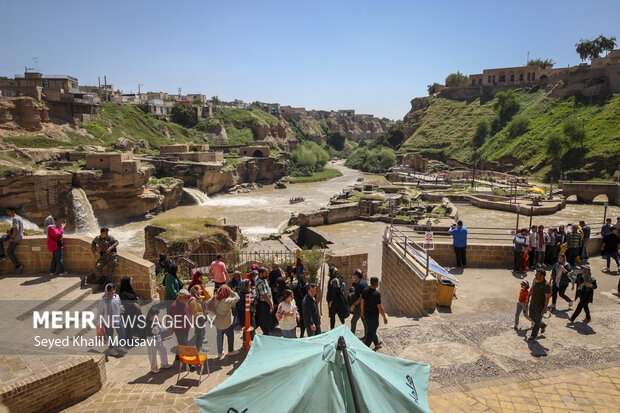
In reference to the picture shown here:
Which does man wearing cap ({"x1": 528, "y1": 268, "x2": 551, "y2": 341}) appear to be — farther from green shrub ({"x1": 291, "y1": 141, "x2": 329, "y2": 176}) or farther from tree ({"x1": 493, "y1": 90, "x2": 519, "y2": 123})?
tree ({"x1": 493, "y1": 90, "x2": 519, "y2": 123})

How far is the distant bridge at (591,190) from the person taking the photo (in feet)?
101

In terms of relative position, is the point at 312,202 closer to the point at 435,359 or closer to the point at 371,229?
the point at 371,229

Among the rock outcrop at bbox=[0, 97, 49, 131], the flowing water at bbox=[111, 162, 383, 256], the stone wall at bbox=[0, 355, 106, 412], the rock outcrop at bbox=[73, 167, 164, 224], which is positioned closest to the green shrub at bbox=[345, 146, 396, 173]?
the flowing water at bbox=[111, 162, 383, 256]

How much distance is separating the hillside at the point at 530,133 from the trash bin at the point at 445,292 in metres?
40.1

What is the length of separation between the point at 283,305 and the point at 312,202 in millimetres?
37851

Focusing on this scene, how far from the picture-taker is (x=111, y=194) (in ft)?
108

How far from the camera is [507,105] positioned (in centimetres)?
6956

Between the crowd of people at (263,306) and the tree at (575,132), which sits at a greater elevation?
the tree at (575,132)

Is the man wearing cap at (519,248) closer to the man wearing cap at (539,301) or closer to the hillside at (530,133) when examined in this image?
the man wearing cap at (539,301)

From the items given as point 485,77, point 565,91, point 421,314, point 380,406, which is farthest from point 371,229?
point 485,77

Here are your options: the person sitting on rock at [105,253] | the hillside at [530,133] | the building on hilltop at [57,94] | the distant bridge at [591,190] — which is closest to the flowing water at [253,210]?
the person sitting on rock at [105,253]

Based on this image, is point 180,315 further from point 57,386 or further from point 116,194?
point 116,194

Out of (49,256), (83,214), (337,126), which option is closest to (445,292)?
(49,256)

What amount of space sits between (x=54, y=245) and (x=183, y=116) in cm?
7629
